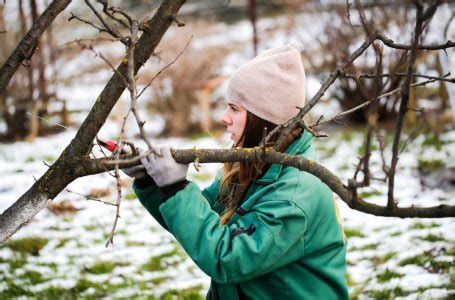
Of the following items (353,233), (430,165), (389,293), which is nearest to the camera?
(389,293)

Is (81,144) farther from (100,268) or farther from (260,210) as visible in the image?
(100,268)

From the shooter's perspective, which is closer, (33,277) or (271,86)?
(271,86)

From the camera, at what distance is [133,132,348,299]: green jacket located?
5.55 feet

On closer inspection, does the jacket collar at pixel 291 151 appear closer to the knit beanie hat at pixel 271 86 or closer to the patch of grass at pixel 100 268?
the knit beanie hat at pixel 271 86

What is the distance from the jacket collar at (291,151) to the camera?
73.6 inches

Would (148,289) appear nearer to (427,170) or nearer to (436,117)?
(427,170)

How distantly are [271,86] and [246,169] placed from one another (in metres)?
0.33

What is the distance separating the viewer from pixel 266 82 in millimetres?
2008

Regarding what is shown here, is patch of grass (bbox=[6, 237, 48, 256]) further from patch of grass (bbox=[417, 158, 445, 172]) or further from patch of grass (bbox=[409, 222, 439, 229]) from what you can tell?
patch of grass (bbox=[417, 158, 445, 172])

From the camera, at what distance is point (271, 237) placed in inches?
Result: 66.3

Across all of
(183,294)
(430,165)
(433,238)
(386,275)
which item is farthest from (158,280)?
(430,165)

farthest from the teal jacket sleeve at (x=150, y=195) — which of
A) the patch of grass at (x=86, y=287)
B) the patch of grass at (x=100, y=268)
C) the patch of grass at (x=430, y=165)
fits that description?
the patch of grass at (x=430, y=165)

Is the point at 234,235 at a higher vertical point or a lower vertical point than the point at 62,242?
lower

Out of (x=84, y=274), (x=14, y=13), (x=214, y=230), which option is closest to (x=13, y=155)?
(x=14, y=13)
